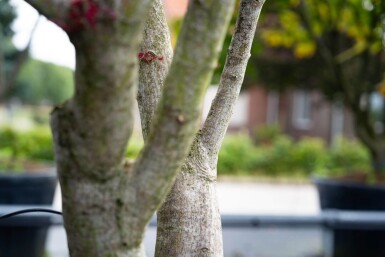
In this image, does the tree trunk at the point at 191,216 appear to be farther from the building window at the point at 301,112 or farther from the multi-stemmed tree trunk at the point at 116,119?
the building window at the point at 301,112

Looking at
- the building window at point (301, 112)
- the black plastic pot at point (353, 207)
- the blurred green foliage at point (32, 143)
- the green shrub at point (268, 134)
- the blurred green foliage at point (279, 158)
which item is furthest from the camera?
the building window at point (301, 112)

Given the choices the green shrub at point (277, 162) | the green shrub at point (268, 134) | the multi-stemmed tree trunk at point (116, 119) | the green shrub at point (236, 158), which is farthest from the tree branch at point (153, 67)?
the green shrub at point (268, 134)

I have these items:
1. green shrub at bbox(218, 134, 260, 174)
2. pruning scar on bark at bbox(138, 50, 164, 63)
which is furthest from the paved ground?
green shrub at bbox(218, 134, 260, 174)

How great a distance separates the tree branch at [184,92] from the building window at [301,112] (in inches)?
698

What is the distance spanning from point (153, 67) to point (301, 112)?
17.6 metres

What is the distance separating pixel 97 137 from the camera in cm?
108

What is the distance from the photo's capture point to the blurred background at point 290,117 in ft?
16.0

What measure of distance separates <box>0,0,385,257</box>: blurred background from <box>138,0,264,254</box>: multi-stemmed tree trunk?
1.42 meters

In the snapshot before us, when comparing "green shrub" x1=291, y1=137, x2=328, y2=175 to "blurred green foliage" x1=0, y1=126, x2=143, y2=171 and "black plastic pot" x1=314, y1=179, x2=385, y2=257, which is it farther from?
"black plastic pot" x1=314, y1=179, x2=385, y2=257

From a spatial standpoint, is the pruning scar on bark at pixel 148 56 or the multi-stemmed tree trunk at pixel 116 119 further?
the pruning scar on bark at pixel 148 56

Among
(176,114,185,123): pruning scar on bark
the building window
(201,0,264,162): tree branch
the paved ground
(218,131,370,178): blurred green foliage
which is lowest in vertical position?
the paved ground

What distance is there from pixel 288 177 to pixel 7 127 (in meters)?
6.42

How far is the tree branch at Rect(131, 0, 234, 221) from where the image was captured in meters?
1.09

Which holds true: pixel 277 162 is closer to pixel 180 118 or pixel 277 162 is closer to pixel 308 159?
pixel 308 159
